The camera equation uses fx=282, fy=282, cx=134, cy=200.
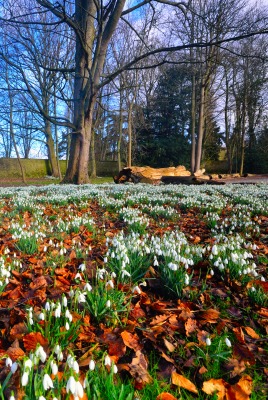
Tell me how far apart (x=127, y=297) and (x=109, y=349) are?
1.69ft

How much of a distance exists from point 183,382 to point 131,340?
396mm

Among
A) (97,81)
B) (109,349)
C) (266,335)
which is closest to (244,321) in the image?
(266,335)

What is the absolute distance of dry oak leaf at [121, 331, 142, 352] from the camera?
163cm

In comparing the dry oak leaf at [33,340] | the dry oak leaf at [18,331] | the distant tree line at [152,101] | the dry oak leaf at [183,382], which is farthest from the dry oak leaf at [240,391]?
the distant tree line at [152,101]

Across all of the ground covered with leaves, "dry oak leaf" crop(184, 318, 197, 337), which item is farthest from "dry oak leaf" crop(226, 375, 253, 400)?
"dry oak leaf" crop(184, 318, 197, 337)

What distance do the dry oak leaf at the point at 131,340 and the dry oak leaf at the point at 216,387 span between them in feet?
1.40

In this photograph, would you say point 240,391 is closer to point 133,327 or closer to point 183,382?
point 183,382

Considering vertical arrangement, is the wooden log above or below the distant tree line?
below

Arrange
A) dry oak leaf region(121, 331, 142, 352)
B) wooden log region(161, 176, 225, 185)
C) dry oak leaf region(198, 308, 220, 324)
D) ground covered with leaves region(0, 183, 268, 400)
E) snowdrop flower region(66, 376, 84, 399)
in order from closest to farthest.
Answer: snowdrop flower region(66, 376, 84, 399) → ground covered with leaves region(0, 183, 268, 400) → dry oak leaf region(121, 331, 142, 352) → dry oak leaf region(198, 308, 220, 324) → wooden log region(161, 176, 225, 185)

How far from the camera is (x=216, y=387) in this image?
Answer: 137 centimetres

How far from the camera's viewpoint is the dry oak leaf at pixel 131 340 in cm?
163

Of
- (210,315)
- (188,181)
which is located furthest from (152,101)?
(210,315)

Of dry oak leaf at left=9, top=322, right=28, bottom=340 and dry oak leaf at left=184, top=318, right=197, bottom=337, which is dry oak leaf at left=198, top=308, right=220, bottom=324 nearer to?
dry oak leaf at left=184, top=318, right=197, bottom=337

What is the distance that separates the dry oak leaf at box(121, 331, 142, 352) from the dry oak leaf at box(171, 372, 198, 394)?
29 cm
